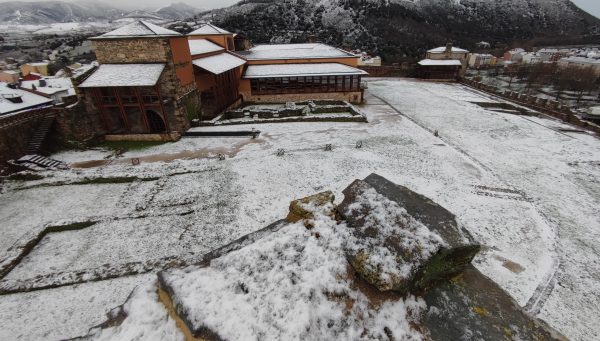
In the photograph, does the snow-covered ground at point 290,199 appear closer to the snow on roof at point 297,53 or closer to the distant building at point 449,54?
the snow on roof at point 297,53

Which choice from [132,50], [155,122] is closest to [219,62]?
[132,50]

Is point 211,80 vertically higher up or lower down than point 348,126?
higher up

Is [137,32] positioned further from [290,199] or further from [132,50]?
[290,199]

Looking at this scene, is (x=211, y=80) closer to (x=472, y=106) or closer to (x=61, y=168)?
(x=61, y=168)

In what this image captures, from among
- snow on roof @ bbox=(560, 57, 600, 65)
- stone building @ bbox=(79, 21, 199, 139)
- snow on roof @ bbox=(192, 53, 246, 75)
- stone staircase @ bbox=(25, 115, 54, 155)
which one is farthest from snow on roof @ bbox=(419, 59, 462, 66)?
stone staircase @ bbox=(25, 115, 54, 155)

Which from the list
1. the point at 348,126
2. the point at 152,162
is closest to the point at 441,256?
the point at 152,162
